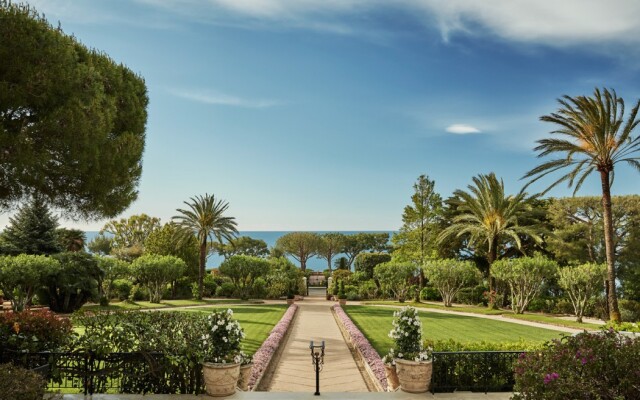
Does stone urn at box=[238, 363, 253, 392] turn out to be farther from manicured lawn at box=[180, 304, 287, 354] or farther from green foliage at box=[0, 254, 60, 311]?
green foliage at box=[0, 254, 60, 311]

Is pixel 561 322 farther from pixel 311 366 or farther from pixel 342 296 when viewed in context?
pixel 342 296

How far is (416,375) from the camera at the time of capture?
833 cm

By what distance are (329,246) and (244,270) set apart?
37.6 metres

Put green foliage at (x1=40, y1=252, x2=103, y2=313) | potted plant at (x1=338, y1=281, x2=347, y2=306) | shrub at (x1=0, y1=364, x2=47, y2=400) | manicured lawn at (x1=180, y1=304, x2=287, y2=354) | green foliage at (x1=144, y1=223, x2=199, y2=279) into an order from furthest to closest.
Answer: green foliage at (x1=144, y1=223, x2=199, y2=279), potted plant at (x1=338, y1=281, x2=347, y2=306), green foliage at (x1=40, y1=252, x2=103, y2=313), manicured lawn at (x1=180, y1=304, x2=287, y2=354), shrub at (x1=0, y1=364, x2=47, y2=400)

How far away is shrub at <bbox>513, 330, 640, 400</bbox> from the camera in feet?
16.4

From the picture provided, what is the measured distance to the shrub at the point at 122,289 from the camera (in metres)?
34.8

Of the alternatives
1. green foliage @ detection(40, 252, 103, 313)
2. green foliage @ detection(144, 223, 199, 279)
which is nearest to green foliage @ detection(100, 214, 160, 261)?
green foliage @ detection(144, 223, 199, 279)

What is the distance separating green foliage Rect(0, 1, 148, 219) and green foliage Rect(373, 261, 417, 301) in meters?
27.7

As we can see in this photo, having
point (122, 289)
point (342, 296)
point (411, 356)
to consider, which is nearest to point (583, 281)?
point (342, 296)

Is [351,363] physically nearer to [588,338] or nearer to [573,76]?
[588,338]

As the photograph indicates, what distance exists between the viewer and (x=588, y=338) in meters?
6.09

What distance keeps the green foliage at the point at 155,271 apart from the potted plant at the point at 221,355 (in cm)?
A: 2673

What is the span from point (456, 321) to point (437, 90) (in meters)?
12.4

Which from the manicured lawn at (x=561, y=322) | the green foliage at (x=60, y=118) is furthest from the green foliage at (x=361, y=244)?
the green foliage at (x=60, y=118)
